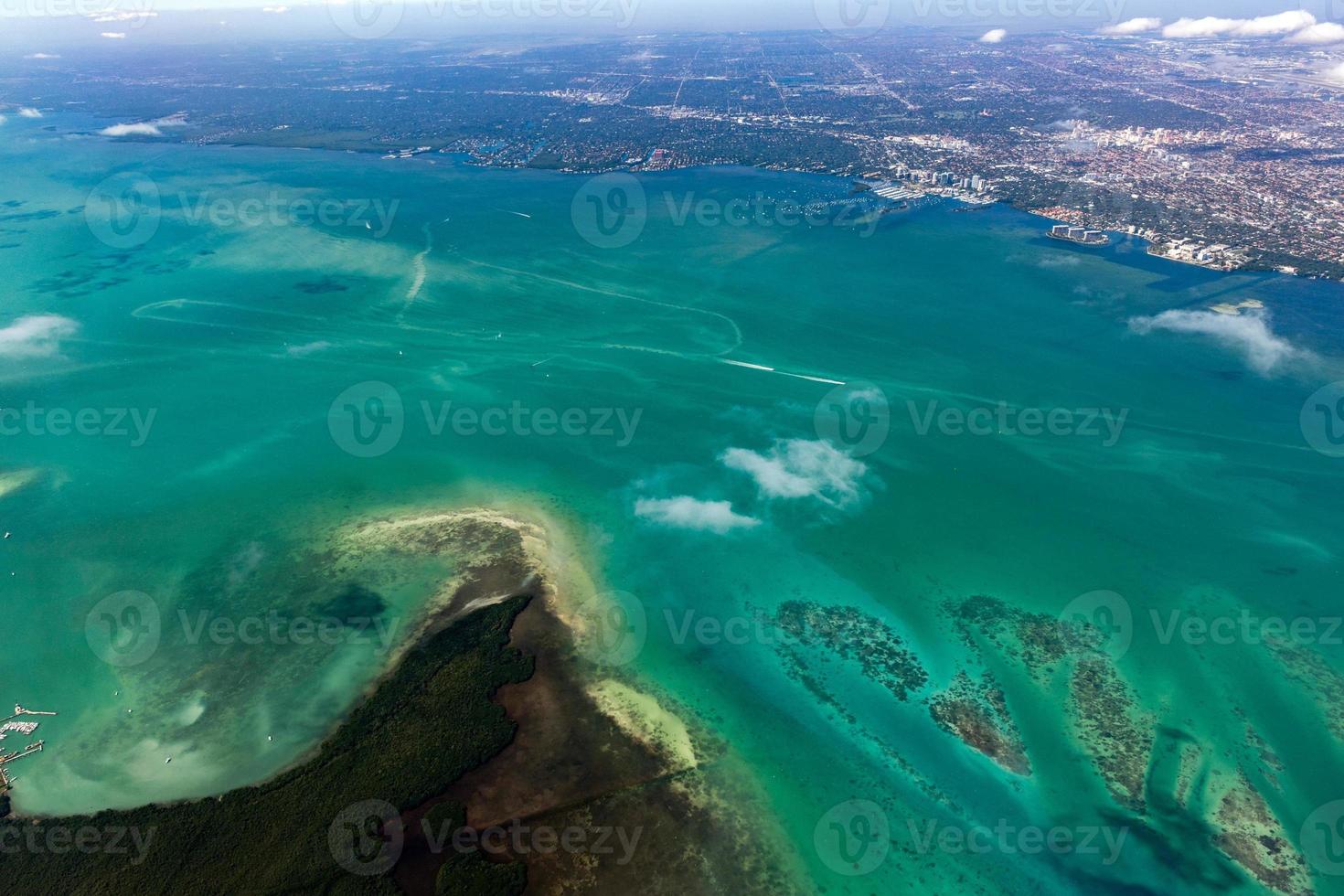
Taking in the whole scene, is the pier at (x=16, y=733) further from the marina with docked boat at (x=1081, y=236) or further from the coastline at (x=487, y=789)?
the marina with docked boat at (x=1081, y=236)

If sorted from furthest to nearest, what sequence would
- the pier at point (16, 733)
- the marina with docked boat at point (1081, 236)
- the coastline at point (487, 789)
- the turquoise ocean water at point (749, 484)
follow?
the marina with docked boat at point (1081, 236)
the turquoise ocean water at point (749, 484)
the pier at point (16, 733)
the coastline at point (487, 789)

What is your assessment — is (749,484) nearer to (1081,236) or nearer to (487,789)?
(487,789)

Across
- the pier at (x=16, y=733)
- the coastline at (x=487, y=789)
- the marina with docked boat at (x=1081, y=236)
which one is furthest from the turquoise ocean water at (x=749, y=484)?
the marina with docked boat at (x=1081, y=236)

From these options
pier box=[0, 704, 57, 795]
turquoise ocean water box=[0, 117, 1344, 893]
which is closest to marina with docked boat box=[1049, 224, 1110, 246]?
turquoise ocean water box=[0, 117, 1344, 893]

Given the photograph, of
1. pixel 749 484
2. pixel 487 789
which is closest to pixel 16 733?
pixel 487 789

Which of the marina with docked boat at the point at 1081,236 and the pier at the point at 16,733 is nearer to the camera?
the pier at the point at 16,733

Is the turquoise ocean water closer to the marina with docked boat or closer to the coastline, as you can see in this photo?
the coastline

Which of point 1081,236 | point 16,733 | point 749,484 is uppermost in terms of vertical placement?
point 1081,236

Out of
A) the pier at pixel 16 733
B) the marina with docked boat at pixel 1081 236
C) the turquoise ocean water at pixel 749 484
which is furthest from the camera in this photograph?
the marina with docked boat at pixel 1081 236
